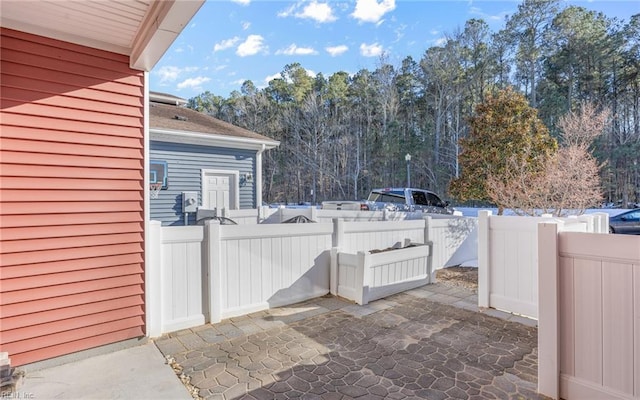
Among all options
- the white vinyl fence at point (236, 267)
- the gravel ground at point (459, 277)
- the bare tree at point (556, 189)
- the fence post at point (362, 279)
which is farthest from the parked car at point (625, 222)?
the fence post at point (362, 279)

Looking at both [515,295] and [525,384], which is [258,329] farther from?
[515,295]

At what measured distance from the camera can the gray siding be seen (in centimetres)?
848

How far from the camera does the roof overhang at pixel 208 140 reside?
27.1 feet

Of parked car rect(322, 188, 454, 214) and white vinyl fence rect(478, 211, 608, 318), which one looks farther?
parked car rect(322, 188, 454, 214)

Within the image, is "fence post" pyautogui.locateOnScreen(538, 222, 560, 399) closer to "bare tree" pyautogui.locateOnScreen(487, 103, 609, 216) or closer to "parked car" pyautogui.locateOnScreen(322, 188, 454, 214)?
"bare tree" pyautogui.locateOnScreen(487, 103, 609, 216)

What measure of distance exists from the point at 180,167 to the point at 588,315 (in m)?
8.76

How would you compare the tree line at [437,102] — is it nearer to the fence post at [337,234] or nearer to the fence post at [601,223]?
the fence post at [601,223]

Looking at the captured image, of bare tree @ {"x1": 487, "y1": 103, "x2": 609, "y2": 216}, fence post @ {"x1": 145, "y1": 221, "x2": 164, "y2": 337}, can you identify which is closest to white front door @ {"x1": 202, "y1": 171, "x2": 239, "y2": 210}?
fence post @ {"x1": 145, "y1": 221, "x2": 164, "y2": 337}

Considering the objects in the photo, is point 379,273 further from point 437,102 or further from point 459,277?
point 437,102

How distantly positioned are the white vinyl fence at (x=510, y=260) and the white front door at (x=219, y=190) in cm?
700

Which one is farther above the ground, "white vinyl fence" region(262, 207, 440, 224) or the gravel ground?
"white vinyl fence" region(262, 207, 440, 224)

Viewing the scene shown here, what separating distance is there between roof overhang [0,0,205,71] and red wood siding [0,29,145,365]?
0.32ft

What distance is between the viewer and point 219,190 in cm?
942

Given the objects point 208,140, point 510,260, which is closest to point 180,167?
point 208,140
